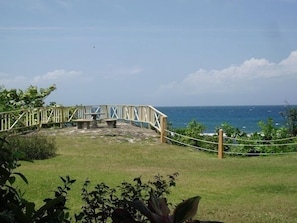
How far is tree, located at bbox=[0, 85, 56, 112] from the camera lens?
23191 millimetres

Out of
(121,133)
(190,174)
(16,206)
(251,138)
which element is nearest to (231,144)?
(251,138)

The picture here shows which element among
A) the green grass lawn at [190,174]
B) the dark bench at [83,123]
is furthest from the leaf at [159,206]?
the dark bench at [83,123]

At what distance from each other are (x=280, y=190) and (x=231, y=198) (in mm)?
1286

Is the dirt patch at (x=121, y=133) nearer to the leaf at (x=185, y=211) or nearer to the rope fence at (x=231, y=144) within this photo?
the rope fence at (x=231, y=144)

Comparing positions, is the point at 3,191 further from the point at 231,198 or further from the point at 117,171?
the point at 117,171

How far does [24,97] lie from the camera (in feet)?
78.4

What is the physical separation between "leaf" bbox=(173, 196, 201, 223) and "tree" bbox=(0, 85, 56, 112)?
71.6 ft

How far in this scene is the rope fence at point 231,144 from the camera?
1468 cm

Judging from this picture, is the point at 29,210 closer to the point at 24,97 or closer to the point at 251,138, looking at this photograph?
the point at 251,138

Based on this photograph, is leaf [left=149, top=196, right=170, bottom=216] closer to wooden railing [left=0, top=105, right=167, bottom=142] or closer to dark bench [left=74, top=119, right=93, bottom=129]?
wooden railing [left=0, top=105, right=167, bottom=142]

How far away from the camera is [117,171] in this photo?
35.7 ft

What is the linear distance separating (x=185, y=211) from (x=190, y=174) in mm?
9379

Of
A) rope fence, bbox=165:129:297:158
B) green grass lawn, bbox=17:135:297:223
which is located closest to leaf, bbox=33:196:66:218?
green grass lawn, bbox=17:135:297:223

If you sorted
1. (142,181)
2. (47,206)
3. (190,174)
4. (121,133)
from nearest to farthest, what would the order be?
(47,206) < (142,181) < (190,174) < (121,133)
